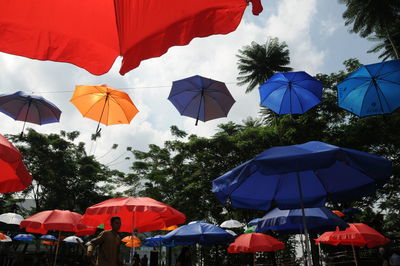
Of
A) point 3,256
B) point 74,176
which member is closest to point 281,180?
point 3,256

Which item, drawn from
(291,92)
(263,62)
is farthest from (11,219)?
(263,62)

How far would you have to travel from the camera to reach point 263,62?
99.5ft

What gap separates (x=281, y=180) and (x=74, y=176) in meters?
24.6

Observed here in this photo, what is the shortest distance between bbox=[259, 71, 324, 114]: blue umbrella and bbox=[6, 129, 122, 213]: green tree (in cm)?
1942

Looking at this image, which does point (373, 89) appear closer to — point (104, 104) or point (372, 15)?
point (104, 104)

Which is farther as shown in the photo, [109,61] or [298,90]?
[298,90]

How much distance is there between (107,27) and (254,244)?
896 centimetres

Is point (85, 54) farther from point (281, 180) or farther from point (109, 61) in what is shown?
point (281, 180)

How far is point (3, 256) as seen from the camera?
17484 millimetres

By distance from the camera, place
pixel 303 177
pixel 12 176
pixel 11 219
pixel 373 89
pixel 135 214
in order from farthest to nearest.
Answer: pixel 11 219 → pixel 373 89 → pixel 135 214 → pixel 303 177 → pixel 12 176

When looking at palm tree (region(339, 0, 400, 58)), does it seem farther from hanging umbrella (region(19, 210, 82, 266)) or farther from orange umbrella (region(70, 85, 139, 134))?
hanging umbrella (region(19, 210, 82, 266))

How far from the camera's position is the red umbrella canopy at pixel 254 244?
9.34 meters

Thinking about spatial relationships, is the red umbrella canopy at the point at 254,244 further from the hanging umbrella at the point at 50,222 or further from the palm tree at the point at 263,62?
the palm tree at the point at 263,62

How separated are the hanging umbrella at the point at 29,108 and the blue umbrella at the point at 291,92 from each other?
29.7 ft
